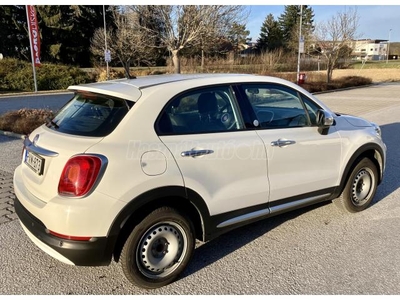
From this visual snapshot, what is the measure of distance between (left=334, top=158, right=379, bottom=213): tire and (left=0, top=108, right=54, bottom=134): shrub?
277 inches

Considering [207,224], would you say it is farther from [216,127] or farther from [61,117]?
[61,117]

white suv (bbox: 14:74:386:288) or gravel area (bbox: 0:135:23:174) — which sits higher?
white suv (bbox: 14:74:386:288)

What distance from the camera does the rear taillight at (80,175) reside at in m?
2.29

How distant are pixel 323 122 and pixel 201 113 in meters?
1.36

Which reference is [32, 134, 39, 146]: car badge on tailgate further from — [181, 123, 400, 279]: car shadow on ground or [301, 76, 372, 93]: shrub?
[301, 76, 372, 93]: shrub

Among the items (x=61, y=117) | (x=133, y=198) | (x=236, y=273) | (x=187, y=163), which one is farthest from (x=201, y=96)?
(x=236, y=273)

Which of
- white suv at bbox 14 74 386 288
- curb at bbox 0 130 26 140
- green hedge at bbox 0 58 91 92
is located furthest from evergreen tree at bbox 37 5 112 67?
white suv at bbox 14 74 386 288

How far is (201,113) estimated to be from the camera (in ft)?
9.43

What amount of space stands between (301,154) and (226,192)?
3.16ft

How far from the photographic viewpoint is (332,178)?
3.63 meters

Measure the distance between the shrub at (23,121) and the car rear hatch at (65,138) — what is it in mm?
5803

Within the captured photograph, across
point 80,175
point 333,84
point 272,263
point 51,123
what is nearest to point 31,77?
point 333,84

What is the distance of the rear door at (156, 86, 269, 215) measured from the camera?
2.64 meters

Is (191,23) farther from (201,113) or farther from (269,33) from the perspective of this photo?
(269,33)
